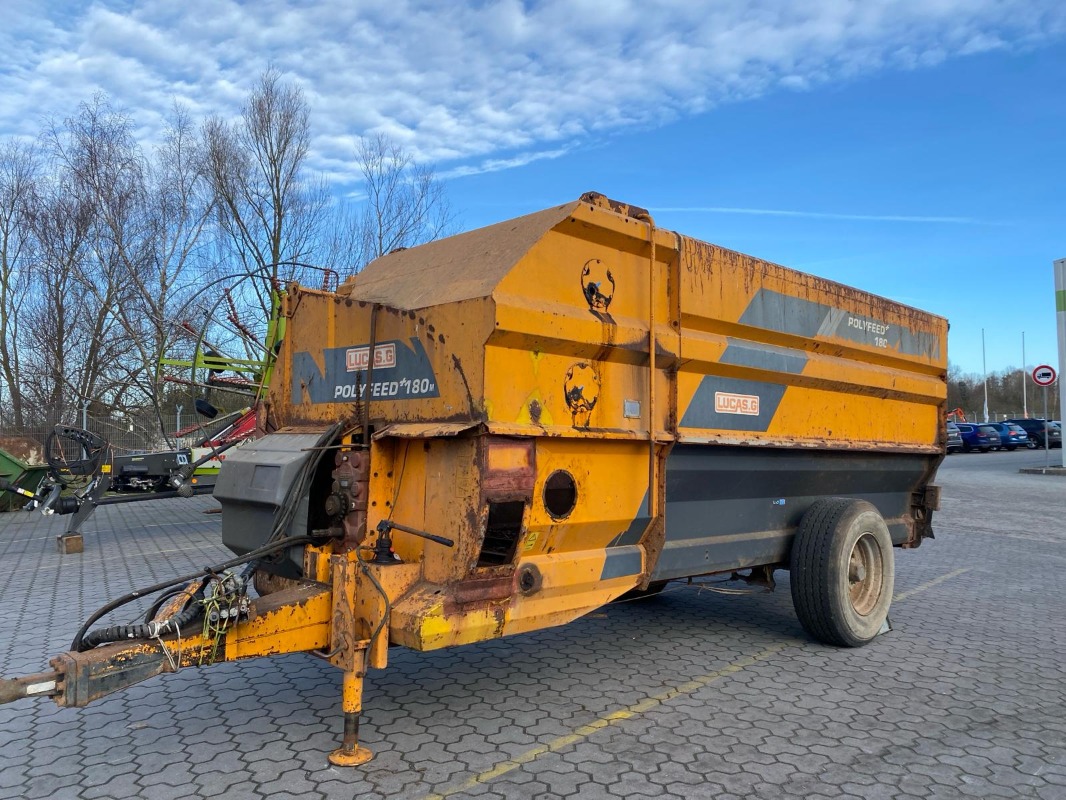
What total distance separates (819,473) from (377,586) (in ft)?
11.0

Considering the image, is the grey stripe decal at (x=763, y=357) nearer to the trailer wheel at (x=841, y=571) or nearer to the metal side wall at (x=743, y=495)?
the metal side wall at (x=743, y=495)

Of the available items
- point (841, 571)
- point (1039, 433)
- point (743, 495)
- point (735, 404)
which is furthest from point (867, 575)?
point (1039, 433)

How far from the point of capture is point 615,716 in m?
3.97

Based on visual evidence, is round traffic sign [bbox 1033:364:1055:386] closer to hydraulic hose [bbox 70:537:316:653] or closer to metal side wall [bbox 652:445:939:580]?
metal side wall [bbox 652:445:939:580]

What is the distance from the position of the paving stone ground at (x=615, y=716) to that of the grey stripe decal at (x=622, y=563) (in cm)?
72

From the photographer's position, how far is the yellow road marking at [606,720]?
10.5 feet

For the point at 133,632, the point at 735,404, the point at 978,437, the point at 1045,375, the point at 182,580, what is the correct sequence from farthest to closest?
1. the point at 978,437
2. the point at 1045,375
3. the point at 735,404
4. the point at 182,580
5. the point at 133,632

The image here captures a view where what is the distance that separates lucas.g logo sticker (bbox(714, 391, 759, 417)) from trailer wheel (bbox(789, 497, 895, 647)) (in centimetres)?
98

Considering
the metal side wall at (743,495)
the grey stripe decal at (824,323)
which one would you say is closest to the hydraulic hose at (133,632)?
the metal side wall at (743,495)

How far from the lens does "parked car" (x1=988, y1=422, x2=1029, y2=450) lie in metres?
33.8

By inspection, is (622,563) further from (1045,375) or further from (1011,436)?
(1011,436)

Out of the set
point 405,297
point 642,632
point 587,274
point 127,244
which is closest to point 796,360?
point 587,274

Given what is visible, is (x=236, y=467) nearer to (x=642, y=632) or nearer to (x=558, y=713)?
(x=558, y=713)

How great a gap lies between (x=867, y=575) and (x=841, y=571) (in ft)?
2.19
